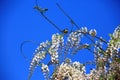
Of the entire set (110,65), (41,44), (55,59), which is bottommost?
(110,65)

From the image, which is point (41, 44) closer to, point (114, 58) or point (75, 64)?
point (75, 64)

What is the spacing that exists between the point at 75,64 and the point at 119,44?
604 millimetres

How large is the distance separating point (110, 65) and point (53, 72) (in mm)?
584

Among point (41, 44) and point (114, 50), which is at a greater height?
point (41, 44)

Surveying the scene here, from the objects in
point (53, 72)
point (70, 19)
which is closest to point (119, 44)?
point (70, 19)

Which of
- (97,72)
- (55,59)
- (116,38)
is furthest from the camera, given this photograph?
(55,59)

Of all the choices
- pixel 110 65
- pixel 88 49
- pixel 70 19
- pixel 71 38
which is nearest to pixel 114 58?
pixel 110 65

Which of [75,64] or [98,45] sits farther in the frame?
[75,64]

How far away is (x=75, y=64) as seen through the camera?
307 centimetres

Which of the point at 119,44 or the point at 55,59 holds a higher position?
the point at 55,59

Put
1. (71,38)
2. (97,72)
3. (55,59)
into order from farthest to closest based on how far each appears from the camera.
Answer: (71,38) → (55,59) → (97,72)

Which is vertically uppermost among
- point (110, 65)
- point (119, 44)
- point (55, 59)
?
point (55, 59)

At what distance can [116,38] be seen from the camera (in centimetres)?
253

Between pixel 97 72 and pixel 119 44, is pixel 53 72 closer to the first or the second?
pixel 97 72
